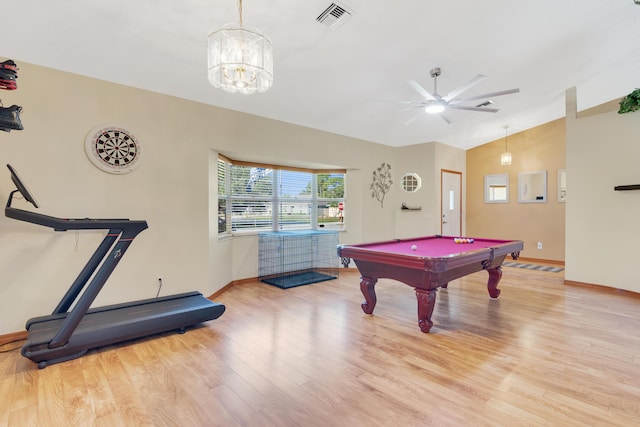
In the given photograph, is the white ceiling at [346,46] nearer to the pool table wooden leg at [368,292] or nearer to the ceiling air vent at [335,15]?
the ceiling air vent at [335,15]

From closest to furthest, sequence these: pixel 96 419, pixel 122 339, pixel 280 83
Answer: pixel 96 419 < pixel 122 339 < pixel 280 83

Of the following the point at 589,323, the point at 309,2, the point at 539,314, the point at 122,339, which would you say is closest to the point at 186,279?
the point at 122,339

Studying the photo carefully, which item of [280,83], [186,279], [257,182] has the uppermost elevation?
[280,83]

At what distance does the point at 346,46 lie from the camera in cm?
328

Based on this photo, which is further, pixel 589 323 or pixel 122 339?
pixel 589 323

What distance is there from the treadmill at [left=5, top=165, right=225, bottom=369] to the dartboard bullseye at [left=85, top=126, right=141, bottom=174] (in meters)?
0.73

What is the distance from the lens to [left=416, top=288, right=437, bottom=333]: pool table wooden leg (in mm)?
3043

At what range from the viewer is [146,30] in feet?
9.12

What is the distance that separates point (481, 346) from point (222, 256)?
352 cm

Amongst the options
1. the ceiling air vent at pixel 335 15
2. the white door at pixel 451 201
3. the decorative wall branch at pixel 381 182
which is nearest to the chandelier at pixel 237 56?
the ceiling air vent at pixel 335 15

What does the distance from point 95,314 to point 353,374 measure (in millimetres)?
2559

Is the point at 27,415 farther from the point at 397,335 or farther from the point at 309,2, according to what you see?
the point at 309,2

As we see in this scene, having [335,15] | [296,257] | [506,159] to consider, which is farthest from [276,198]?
[506,159]

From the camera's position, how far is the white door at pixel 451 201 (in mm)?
6914
